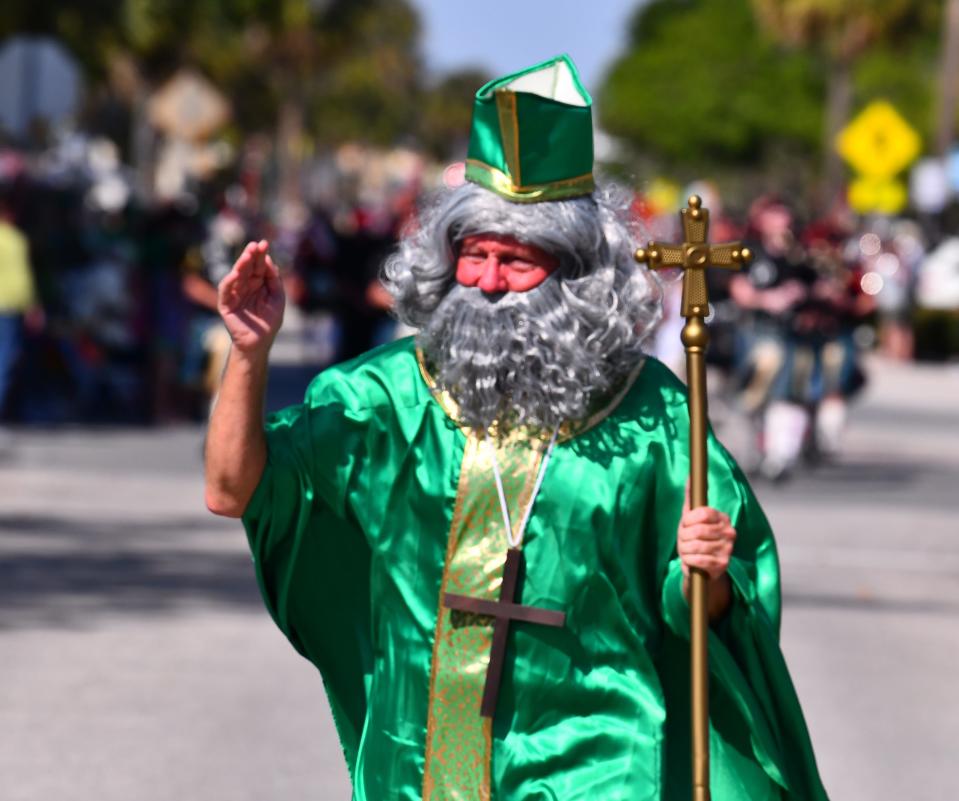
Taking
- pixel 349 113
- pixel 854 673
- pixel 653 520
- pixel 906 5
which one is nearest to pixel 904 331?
pixel 906 5

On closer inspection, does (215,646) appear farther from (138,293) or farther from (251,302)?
(138,293)

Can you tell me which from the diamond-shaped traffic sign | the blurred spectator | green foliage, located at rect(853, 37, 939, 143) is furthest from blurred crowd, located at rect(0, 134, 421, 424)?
green foliage, located at rect(853, 37, 939, 143)

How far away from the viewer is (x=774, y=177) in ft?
302

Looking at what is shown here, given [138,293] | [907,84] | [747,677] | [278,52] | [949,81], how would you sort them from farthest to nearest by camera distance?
[907,84]
[278,52]
[949,81]
[138,293]
[747,677]

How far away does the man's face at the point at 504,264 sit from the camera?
4117mm

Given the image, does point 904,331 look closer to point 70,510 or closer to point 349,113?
point 70,510

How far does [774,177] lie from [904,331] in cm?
6087

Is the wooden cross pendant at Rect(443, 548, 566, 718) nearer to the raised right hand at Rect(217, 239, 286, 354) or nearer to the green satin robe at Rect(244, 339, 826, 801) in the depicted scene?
the green satin robe at Rect(244, 339, 826, 801)

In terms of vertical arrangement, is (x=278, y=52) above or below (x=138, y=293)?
above

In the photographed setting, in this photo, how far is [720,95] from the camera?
9125 cm

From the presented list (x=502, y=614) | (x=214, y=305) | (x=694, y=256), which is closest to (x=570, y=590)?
(x=502, y=614)

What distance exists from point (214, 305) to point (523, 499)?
11.9 meters

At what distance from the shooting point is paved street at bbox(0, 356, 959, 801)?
274 inches

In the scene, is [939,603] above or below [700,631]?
below
